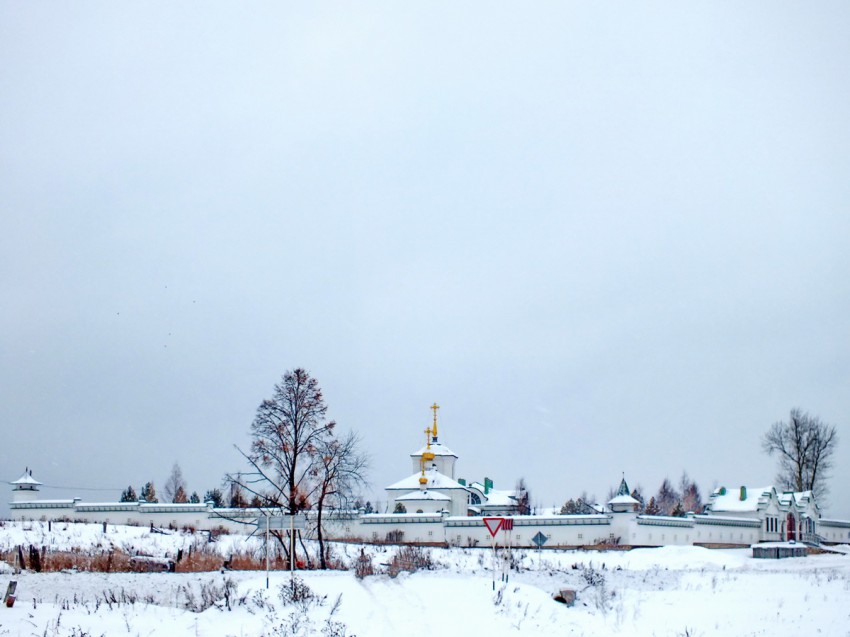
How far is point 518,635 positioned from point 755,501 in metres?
41.8

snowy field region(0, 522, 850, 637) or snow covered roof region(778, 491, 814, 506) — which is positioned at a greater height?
snowy field region(0, 522, 850, 637)

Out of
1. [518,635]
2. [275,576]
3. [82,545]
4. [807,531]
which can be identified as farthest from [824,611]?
[807,531]

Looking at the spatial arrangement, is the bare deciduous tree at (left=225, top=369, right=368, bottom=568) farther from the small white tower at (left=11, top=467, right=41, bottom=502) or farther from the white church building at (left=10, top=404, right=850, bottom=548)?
the small white tower at (left=11, top=467, right=41, bottom=502)

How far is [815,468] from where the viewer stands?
68.8m

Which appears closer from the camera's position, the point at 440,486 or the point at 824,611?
the point at 824,611

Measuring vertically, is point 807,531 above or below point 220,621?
below

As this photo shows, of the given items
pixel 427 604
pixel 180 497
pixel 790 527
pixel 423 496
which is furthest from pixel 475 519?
pixel 180 497

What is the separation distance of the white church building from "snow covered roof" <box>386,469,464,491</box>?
0.22 ft

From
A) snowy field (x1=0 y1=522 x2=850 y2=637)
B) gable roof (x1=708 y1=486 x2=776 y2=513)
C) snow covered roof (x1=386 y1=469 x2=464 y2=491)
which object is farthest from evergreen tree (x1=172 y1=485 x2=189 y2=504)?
snowy field (x1=0 y1=522 x2=850 y2=637)

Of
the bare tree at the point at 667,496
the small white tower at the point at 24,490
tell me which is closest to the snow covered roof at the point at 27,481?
the small white tower at the point at 24,490

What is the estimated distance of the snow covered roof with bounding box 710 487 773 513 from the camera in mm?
55969

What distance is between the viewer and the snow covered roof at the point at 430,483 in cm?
5897

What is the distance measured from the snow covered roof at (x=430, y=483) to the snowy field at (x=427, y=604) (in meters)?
29.4

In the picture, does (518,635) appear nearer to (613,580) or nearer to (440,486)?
(613,580)
